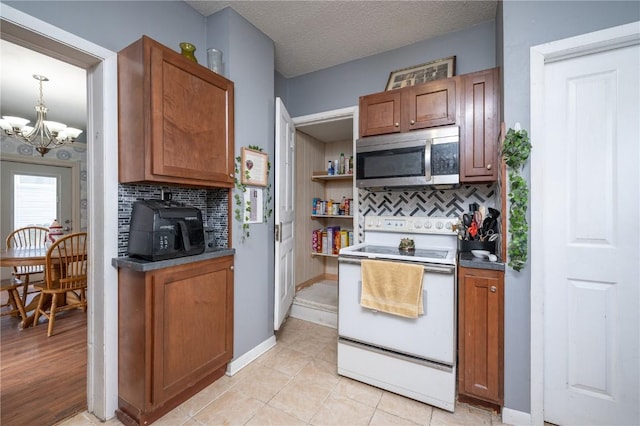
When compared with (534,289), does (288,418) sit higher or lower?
lower

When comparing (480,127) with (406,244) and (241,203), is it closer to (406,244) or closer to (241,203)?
(406,244)

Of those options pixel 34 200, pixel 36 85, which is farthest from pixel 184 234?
pixel 34 200

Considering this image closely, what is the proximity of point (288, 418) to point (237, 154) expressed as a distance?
5.66 feet

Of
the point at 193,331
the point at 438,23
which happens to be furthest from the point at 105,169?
the point at 438,23

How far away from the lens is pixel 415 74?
2252mm

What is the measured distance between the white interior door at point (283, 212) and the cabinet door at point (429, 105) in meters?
0.99

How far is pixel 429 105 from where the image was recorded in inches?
74.5

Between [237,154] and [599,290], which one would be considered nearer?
[599,290]

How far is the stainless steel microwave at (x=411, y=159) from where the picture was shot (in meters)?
1.80

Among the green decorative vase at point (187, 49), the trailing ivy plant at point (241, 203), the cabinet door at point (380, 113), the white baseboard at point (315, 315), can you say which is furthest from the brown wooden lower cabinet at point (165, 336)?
the cabinet door at point (380, 113)

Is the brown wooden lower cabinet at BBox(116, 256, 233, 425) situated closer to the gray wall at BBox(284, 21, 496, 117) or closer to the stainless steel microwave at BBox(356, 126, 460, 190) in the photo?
the stainless steel microwave at BBox(356, 126, 460, 190)

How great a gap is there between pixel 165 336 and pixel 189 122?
1.24 m

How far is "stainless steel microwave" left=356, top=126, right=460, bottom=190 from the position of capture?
5.90 feet

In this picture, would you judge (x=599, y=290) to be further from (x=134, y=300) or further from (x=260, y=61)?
(x=260, y=61)
